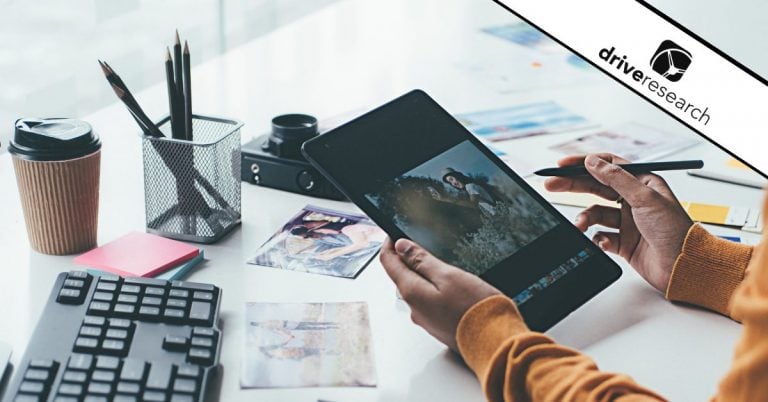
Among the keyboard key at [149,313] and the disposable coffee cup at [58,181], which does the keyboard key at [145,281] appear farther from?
the disposable coffee cup at [58,181]

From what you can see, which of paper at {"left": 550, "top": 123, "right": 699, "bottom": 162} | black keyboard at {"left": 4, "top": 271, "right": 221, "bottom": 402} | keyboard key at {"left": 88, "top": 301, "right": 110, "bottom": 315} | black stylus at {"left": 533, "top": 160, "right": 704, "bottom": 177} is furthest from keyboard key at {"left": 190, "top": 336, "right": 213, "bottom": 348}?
paper at {"left": 550, "top": 123, "right": 699, "bottom": 162}

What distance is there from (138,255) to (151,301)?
0.15m

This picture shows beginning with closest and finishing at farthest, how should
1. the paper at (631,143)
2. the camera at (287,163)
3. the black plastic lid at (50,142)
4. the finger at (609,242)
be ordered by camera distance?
the black plastic lid at (50,142), the finger at (609,242), the camera at (287,163), the paper at (631,143)

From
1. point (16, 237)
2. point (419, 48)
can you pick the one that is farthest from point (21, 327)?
point (419, 48)

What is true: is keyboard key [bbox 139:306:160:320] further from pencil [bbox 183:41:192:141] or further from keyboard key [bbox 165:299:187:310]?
pencil [bbox 183:41:192:141]

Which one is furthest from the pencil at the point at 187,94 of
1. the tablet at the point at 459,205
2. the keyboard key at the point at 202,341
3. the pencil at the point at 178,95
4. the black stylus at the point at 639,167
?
the black stylus at the point at 639,167

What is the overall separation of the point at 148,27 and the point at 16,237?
216cm

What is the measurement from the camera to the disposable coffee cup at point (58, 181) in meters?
0.98

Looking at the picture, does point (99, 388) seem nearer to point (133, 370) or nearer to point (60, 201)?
point (133, 370)

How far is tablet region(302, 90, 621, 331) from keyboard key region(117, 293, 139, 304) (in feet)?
0.75

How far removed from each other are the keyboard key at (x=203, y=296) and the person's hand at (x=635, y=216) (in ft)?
1.60

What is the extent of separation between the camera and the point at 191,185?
1083mm

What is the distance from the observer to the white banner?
1.13 m

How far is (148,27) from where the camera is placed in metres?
3.10
